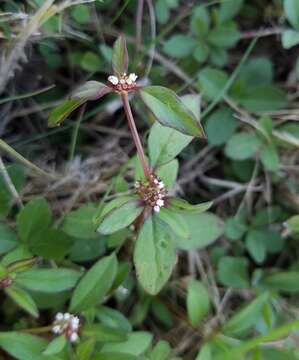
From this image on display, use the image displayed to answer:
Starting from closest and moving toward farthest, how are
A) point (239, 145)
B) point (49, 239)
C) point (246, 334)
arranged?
point (49, 239) < point (246, 334) < point (239, 145)

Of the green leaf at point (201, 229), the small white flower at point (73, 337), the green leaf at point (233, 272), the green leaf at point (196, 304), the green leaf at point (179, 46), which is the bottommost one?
the green leaf at point (233, 272)

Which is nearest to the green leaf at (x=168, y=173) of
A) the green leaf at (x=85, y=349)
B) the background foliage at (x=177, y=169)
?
the background foliage at (x=177, y=169)

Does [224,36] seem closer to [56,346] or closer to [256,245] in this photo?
[256,245]

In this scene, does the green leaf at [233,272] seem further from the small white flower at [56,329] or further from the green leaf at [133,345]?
the small white flower at [56,329]

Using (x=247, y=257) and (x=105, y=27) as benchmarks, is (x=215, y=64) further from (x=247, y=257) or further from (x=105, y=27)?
(x=247, y=257)

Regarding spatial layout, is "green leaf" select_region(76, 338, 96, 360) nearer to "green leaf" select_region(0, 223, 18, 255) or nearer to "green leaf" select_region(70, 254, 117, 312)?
"green leaf" select_region(70, 254, 117, 312)

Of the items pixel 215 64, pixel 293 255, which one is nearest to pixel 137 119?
pixel 215 64
